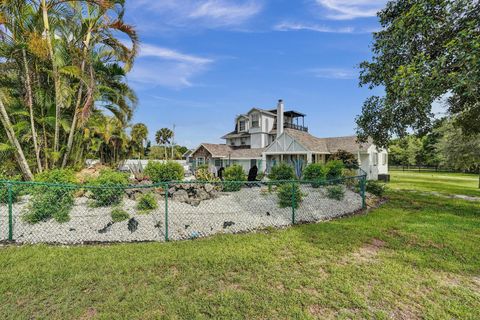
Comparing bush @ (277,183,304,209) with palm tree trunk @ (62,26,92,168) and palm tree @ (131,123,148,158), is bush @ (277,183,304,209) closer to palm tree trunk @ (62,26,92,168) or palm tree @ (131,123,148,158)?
palm tree trunk @ (62,26,92,168)

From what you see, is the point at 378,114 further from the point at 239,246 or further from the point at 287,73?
the point at 239,246

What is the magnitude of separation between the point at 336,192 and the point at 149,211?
6302mm

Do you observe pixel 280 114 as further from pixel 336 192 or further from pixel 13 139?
pixel 13 139

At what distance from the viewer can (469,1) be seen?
5664mm

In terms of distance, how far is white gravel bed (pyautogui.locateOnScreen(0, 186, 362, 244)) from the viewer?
17.6 ft

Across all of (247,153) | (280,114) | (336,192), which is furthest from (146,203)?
(280,114)

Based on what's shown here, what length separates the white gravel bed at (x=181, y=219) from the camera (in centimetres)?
537

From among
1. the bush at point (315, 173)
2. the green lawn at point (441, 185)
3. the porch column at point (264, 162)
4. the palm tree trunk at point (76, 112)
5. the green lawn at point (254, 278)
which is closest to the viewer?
the green lawn at point (254, 278)

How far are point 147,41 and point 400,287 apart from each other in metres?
11.3

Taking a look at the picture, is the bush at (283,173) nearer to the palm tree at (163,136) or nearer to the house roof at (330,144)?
the house roof at (330,144)

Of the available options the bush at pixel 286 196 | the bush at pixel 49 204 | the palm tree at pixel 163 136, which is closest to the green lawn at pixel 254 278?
the bush at pixel 49 204

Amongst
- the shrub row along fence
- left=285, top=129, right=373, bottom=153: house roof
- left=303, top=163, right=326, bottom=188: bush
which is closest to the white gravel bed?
the shrub row along fence

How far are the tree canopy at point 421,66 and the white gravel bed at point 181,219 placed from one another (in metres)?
3.63

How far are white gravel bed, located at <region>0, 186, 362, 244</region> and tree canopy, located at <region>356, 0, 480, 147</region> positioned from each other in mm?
3632
